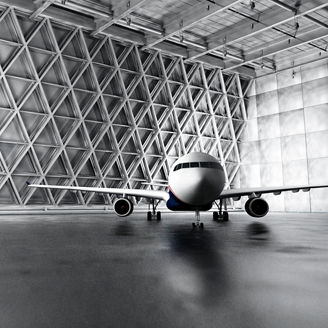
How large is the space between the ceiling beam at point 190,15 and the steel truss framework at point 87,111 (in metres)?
3.83

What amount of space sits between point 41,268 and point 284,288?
245cm

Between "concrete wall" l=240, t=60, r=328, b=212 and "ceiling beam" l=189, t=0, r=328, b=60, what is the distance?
8.66 metres

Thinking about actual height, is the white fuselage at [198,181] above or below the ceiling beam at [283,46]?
below

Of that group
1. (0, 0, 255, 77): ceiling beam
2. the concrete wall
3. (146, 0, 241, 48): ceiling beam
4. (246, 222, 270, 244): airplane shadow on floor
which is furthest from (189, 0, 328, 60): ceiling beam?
(246, 222, 270, 244): airplane shadow on floor

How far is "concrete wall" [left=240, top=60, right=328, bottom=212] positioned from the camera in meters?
27.8

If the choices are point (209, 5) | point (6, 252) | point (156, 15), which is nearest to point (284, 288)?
point (6, 252)

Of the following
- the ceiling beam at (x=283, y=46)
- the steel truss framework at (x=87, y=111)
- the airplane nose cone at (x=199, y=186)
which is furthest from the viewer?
the ceiling beam at (x=283, y=46)

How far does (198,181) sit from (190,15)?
15552 mm

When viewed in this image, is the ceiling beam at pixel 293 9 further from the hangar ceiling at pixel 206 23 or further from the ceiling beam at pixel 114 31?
the ceiling beam at pixel 114 31

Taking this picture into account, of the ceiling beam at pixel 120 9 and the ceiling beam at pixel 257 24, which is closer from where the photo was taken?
the ceiling beam at pixel 120 9

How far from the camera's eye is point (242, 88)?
3403cm

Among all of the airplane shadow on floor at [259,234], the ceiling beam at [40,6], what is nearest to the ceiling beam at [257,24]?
the ceiling beam at [40,6]

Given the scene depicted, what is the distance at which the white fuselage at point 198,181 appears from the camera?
365 inches

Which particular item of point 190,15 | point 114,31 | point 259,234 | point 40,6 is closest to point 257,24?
point 190,15
